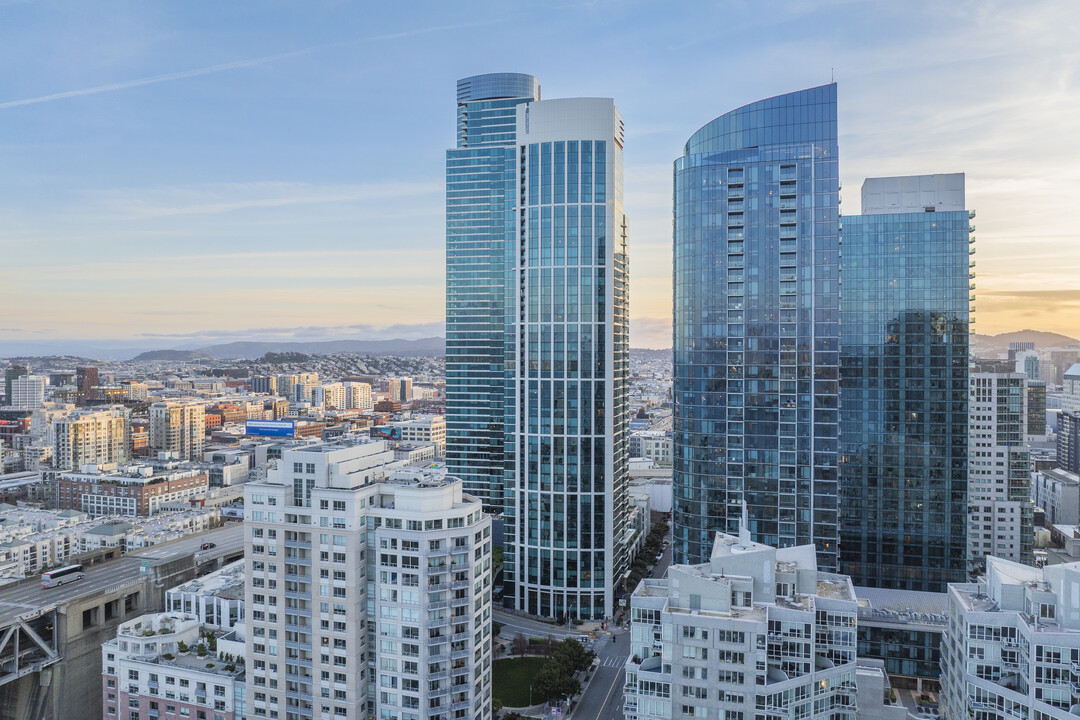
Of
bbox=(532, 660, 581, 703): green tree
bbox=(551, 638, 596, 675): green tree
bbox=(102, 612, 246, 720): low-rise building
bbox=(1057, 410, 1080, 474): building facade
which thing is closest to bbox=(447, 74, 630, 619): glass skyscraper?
bbox=(551, 638, 596, 675): green tree

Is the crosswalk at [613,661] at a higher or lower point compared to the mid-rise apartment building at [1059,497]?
lower

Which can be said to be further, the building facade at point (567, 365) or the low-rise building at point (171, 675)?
the building facade at point (567, 365)

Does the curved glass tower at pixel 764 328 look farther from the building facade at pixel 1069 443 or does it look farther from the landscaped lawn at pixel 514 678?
the building facade at pixel 1069 443

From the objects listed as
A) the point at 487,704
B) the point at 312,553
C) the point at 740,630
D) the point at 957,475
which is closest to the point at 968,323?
the point at 957,475

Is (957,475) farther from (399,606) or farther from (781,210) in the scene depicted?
(399,606)

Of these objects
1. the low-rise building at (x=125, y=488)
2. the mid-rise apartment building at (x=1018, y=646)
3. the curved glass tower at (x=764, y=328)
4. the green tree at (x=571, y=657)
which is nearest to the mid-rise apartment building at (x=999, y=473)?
the curved glass tower at (x=764, y=328)

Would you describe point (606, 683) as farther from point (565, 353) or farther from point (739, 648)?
point (565, 353)
